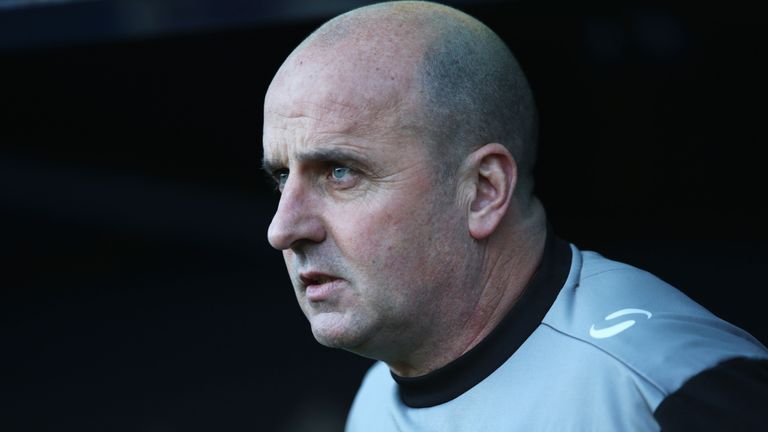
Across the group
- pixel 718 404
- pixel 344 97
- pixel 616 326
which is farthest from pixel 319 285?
pixel 718 404

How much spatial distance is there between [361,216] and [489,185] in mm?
250

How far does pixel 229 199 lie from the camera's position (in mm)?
5012

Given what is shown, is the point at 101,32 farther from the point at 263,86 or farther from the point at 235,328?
the point at 235,328

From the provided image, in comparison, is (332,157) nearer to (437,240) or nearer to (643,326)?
(437,240)

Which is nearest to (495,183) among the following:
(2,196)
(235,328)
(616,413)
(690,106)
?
(616,413)

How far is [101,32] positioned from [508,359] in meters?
1.91

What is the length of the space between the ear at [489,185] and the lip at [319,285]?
0.26 metres

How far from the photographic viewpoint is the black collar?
1785 millimetres

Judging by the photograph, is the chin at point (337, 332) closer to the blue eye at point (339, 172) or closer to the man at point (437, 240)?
the man at point (437, 240)

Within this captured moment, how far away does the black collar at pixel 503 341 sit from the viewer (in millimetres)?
1785

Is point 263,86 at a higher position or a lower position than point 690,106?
higher

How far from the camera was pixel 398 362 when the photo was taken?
6.18 feet

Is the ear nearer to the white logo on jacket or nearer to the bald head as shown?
the bald head

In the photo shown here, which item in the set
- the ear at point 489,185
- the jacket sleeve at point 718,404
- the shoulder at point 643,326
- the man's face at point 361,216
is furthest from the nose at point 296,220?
the jacket sleeve at point 718,404
